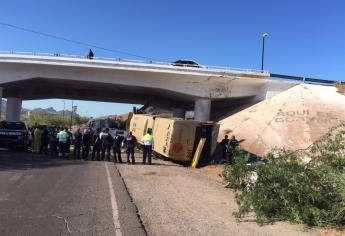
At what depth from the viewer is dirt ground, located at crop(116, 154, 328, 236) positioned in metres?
9.05

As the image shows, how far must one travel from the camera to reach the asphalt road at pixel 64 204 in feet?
27.6

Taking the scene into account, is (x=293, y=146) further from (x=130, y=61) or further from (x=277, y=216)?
(x=277, y=216)

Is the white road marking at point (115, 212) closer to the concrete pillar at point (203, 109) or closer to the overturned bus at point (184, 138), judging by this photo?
the overturned bus at point (184, 138)

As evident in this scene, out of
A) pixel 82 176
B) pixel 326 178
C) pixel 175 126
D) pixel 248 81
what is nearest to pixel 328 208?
pixel 326 178

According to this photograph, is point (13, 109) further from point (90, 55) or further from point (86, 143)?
point (86, 143)

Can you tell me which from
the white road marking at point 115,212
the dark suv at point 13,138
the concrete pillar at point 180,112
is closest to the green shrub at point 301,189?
the white road marking at point 115,212

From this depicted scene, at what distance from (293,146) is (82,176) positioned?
19461 millimetres

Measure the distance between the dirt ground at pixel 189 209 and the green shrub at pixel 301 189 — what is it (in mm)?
326

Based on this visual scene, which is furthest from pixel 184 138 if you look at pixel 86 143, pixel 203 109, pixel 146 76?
pixel 203 109

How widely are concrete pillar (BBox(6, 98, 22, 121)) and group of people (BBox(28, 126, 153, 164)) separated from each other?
94.5 feet

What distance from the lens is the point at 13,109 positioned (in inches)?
2233

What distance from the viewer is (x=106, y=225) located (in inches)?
344

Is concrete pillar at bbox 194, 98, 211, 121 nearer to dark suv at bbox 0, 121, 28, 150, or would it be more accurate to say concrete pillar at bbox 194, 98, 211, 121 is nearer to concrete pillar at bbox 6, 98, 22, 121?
dark suv at bbox 0, 121, 28, 150

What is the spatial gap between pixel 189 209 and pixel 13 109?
4928 cm
